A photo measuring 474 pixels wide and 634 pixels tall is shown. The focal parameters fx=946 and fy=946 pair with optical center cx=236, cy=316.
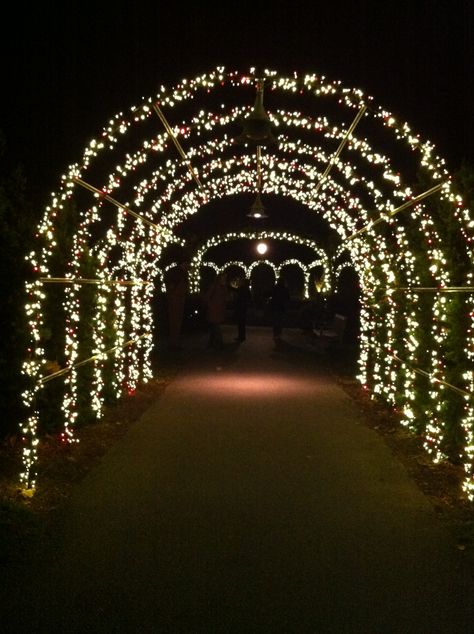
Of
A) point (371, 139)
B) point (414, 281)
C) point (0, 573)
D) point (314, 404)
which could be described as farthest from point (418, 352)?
point (0, 573)

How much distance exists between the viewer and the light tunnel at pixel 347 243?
9.23 metres

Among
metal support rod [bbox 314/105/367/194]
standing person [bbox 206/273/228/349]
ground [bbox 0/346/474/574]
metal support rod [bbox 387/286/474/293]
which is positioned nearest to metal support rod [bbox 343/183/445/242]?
metal support rod [bbox 387/286/474/293]

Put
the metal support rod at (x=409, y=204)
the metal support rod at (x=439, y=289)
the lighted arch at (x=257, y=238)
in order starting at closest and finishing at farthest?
the metal support rod at (x=439, y=289) → the metal support rod at (x=409, y=204) → the lighted arch at (x=257, y=238)

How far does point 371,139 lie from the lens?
14.5 m

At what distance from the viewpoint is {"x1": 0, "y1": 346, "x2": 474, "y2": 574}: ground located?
682cm

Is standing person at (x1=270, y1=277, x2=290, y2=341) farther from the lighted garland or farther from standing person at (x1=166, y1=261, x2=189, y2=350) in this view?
the lighted garland

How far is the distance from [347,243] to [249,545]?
41.3 feet

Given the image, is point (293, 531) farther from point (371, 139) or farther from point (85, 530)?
point (371, 139)

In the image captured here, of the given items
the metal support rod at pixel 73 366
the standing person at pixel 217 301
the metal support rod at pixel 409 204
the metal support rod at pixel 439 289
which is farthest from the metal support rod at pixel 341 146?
the standing person at pixel 217 301

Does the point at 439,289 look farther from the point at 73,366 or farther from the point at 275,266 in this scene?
the point at 275,266

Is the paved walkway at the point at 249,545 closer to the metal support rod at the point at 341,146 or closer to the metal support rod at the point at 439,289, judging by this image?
the metal support rod at the point at 439,289

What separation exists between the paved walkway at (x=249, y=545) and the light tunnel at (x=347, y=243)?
907 millimetres

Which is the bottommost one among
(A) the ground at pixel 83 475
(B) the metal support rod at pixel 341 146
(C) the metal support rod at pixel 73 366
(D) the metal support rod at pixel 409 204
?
(A) the ground at pixel 83 475

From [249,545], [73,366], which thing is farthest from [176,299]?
[249,545]
